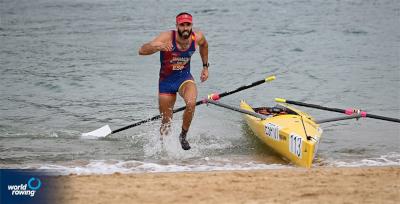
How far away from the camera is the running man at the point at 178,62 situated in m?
10.7

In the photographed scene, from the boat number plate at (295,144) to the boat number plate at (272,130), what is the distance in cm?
52

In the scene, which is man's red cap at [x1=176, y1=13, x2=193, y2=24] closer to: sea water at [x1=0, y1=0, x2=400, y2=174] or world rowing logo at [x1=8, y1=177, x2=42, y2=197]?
sea water at [x1=0, y1=0, x2=400, y2=174]

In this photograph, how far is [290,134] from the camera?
10.9 meters

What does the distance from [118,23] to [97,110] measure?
13.3 meters

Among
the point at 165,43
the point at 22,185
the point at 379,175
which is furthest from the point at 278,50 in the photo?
the point at 22,185

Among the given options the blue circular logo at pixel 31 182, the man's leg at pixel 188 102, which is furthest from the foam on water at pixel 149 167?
the blue circular logo at pixel 31 182

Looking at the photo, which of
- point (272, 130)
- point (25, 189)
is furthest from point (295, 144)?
point (25, 189)

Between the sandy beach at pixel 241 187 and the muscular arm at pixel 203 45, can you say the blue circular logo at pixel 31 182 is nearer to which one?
the sandy beach at pixel 241 187

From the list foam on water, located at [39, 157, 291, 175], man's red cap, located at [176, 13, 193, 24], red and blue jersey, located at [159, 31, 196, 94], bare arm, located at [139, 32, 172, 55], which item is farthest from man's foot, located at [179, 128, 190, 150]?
man's red cap, located at [176, 13, 193, 24]

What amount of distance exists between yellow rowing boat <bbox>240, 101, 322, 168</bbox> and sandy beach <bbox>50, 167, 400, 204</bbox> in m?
1.05

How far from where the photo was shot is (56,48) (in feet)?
80.1

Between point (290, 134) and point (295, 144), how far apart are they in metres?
0.27

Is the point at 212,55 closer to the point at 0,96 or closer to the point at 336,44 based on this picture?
the point at 336,44

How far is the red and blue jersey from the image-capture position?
11055 mm
